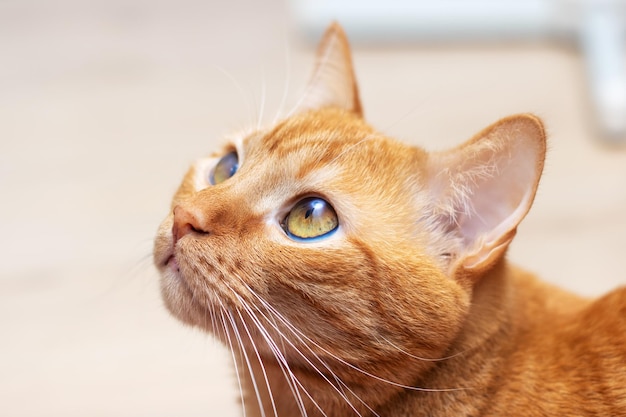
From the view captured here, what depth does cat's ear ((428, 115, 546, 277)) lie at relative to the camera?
0.96 meters

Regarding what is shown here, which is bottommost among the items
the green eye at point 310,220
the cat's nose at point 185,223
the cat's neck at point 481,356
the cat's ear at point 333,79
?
the cat's neck at point 481,356

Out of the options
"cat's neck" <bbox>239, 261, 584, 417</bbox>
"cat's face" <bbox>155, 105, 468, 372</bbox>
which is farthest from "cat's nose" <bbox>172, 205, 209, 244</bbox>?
"cat's neck" <bbox>239, 261, 584, 417</bbox>

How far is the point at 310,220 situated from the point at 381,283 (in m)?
0.14

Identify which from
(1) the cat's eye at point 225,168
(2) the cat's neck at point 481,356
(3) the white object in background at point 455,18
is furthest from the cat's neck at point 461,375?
(3) the white object in background at point 455,18

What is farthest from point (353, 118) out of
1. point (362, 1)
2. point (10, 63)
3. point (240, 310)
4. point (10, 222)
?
point (10, 63)

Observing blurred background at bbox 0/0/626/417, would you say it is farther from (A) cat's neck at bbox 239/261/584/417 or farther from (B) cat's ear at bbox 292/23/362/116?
(A) cat's neck at bbox 239/261/584/417

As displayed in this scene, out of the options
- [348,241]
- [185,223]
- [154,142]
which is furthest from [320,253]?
[154,142]

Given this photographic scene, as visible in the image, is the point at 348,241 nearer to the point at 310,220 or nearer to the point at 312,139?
the point at 310,220

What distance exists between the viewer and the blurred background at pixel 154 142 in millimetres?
1713

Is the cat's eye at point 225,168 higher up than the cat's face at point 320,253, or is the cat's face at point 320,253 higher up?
the cat's eye at point 225,168

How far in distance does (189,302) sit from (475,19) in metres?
2.10

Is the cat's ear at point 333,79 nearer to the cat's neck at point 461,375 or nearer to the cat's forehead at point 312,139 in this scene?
the cat's forehead at point 312,139

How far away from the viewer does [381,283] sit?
0.95 meters

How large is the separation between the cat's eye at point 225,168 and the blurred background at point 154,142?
109 mm
